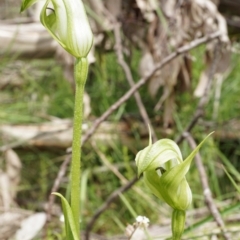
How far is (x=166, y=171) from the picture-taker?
0.56 metres

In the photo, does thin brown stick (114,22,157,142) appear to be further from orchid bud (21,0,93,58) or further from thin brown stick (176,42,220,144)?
orchid bud (21,0,93,58)

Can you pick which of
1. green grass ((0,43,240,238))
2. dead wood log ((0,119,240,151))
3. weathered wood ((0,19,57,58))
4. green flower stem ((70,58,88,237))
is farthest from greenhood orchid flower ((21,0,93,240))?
weathered wood ((0,19,57,58))

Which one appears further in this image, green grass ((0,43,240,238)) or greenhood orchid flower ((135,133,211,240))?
green grass ((0,43,240,238))

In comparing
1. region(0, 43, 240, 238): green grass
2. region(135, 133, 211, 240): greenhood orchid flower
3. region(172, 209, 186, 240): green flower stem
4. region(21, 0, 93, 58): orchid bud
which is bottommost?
region(0, 43, 240, 238): green grass

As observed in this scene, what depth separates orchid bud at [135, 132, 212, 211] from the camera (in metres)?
0.54

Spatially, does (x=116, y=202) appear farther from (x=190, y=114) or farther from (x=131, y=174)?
(x=190, y=114)

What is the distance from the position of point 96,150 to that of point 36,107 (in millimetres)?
449

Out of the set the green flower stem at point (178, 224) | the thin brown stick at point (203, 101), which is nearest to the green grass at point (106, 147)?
the thin brown stick at point (203, 101)

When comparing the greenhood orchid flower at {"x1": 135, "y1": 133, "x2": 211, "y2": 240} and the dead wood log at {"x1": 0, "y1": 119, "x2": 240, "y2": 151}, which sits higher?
the greenhood orchid flower at {"x1": 135, "y1": 133, "x2": 211, "y2": 240}

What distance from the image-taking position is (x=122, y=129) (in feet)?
6.11

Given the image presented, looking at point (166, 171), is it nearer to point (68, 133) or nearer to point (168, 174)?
point (168, 174)

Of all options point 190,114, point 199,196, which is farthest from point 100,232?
point 190,114

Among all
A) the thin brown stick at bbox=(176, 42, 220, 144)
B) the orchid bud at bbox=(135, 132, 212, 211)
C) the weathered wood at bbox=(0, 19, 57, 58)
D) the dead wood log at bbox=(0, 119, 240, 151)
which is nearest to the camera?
the orchid bud at bbox=(135, 132, 212, 211)

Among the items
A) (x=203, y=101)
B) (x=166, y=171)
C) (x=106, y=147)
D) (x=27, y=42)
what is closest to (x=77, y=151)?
(x=166, y=171)
